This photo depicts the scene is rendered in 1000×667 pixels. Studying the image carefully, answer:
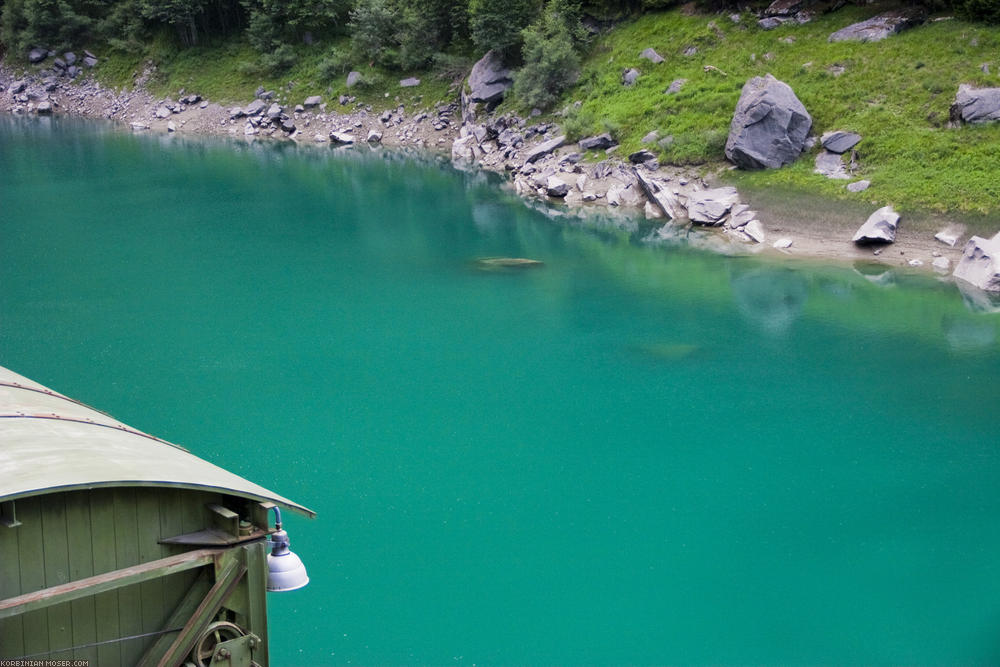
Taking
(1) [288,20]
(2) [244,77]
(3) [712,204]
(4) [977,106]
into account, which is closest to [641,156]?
(3) [712,204]

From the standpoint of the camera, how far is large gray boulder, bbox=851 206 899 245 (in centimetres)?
2650

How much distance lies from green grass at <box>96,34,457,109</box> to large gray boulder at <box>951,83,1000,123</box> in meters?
26.9

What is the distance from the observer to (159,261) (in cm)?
2773

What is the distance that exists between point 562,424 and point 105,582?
11.1 m

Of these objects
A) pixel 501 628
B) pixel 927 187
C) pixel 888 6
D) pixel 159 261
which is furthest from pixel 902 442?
pixel 888 6

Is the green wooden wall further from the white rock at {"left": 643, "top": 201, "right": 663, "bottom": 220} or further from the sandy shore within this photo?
the white rock at {"left": 643, "top": 201, "right": 663, "bottom": 220}

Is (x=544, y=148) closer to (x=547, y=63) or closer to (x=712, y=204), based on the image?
(x=547, y=63)

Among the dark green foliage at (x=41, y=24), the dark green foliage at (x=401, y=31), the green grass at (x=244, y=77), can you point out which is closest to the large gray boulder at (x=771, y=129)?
the green grass at (x=244, y=77)

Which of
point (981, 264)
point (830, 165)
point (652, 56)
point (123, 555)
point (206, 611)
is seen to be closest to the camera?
point (123, 555)

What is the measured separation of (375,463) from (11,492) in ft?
30.7

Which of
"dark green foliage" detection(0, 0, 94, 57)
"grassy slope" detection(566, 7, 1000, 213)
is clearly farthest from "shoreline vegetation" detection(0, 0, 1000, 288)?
"dark green foliage" detection(0, 0, 94, 57)

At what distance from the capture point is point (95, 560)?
6.59 m

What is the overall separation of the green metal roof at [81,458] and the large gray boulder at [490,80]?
3812 cm

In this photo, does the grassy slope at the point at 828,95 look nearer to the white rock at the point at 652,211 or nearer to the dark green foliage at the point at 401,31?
the white rock at the point at 652,211
